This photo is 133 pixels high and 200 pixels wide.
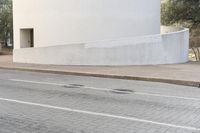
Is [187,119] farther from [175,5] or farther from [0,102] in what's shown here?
[175,5]

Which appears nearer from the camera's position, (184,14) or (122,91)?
(122,91)

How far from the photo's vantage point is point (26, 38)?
27.4 m

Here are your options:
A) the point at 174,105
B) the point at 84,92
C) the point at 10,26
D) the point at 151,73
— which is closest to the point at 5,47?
the point at 10,26

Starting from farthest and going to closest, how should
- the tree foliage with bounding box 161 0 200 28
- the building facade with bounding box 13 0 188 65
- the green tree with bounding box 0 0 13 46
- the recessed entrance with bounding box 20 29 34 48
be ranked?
the tree foliage with bounding box 161 0 200 28 < the green tree with bounding box 0 0 13 46 < the recessed entrance with bounding box 20 29 34 48 < the building facade with bounding box 13 0 188 65

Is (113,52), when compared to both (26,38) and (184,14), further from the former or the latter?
(184,14)

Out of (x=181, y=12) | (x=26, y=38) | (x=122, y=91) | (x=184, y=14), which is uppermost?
A: (x=181, y=12)

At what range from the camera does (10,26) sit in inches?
1406

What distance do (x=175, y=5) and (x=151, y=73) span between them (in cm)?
2704

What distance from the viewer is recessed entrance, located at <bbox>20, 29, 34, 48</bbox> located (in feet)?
88.5

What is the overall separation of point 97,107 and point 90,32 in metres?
14.5

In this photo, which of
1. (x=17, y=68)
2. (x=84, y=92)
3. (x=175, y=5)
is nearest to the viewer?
(x=84, y=92)

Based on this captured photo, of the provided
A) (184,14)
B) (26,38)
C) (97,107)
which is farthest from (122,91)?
(184,14)

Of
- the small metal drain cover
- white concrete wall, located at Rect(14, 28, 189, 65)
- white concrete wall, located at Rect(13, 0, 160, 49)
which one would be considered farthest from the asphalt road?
white concrete wall, located at Rect(13, 0, 160, 49)

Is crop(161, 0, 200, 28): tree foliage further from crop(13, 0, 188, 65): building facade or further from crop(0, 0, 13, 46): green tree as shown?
crop(13, 0, 188, 65): building facade
